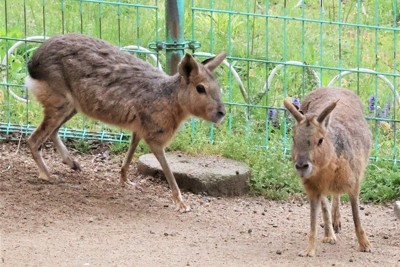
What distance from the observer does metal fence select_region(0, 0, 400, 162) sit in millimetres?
8750

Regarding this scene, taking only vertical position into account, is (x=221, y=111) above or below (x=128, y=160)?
above

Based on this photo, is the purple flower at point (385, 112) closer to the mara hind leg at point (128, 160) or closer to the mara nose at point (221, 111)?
the mara nose at point (221, 111)

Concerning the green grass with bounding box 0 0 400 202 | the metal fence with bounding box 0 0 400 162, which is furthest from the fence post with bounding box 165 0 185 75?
the green grass with bounding box 0 0 400 202

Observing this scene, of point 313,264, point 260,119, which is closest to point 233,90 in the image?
point 260,119

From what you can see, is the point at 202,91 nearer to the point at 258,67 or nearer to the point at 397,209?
the point at 397,209

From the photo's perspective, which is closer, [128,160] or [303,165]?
[303,165]

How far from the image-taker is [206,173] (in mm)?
8156

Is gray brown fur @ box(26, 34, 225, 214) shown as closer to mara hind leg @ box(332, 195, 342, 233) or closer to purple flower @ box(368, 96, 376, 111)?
mara hind leg @ box(332, 195, 342, 233)

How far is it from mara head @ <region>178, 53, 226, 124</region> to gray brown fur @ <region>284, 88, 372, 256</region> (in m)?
0.65

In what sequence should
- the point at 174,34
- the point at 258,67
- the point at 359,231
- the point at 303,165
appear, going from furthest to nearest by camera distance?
1. the point at 258,67
2. the point at 174,34
3. the point at 359,231
4. the point at 303,165

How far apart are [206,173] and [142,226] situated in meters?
1.09

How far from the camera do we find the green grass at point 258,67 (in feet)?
28.0

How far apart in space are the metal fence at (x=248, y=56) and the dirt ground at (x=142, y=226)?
2.28ft

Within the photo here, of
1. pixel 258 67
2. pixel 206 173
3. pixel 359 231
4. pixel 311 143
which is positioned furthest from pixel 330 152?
pixel 258 67
